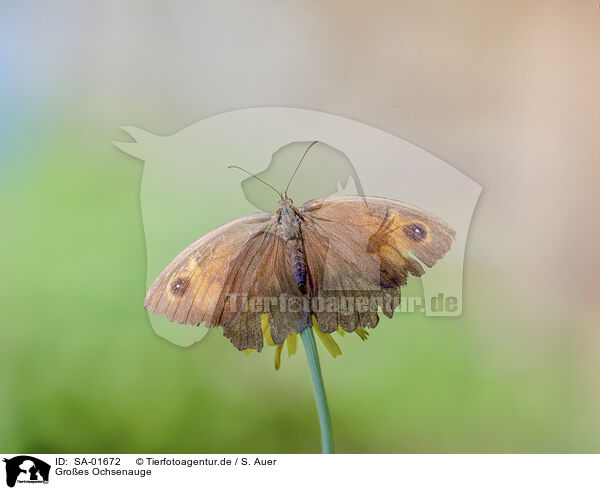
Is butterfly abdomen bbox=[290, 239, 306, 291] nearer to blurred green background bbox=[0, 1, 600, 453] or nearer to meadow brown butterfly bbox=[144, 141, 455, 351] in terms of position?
meadow brown butterfly bbox=[144, 141, 455, 351]

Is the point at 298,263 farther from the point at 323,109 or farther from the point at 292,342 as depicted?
the point at 323,109

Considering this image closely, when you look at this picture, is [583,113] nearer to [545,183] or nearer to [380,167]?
A: [545,183]

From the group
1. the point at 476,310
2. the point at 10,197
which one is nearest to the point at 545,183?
the point at 476,310
